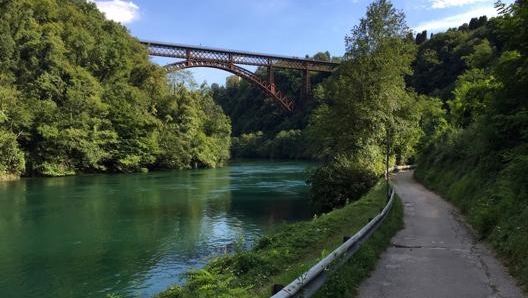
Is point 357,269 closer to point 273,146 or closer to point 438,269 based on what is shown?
point 438,269

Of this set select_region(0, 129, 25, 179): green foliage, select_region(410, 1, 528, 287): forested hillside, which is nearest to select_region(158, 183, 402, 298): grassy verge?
select_region(410, 1, 528, 287): forested hillside

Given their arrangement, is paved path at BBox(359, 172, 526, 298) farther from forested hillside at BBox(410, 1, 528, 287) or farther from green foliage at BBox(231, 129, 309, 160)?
green foliage at BBox(231, 129, 309, 160)

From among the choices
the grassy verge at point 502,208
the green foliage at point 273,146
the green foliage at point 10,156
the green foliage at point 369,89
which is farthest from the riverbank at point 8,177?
the green foliage at point 273,146

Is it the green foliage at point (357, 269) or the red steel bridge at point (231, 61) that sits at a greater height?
the red steel bridge at point (231, 61)

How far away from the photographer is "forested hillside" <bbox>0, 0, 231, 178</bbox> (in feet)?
172

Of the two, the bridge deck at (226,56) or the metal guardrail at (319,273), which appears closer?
Result: the metal guardrail at (319,273)

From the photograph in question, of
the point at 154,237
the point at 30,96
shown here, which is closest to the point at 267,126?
the point at 30,96

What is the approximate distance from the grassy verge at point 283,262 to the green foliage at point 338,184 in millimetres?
9882

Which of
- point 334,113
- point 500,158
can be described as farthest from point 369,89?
point 500,158

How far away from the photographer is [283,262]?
31.9 ft

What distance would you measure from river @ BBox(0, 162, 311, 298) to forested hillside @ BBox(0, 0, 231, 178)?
56.8 feet

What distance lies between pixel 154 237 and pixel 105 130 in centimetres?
4416

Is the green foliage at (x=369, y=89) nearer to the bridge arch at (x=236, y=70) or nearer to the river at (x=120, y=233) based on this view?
the river at (x=120, y=233)

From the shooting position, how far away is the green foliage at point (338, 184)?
25.0m
